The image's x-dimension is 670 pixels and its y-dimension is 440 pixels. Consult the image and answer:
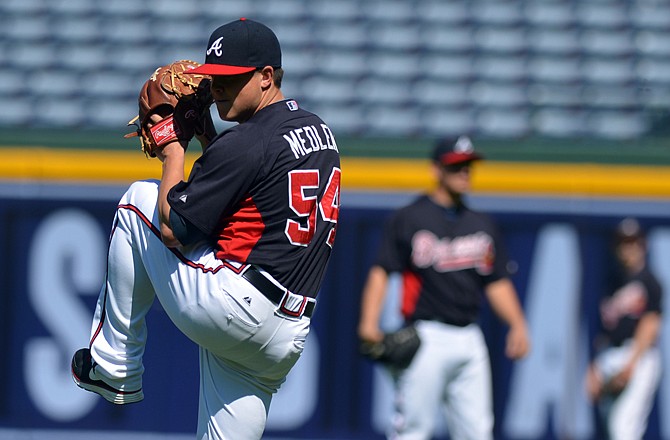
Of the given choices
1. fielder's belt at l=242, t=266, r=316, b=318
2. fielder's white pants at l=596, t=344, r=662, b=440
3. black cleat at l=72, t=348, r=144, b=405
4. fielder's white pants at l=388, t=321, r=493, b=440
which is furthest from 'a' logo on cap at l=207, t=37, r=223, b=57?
fielder's white pants at l=596, t=344, r=662, b=440

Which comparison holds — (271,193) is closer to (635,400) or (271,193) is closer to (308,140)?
(308,140)

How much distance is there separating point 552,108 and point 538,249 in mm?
1166

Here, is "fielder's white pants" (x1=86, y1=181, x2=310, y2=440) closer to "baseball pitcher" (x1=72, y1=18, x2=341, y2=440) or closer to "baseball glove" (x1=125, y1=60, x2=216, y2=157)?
"baseball pitcher" (x1=72, y1=18, x2=341, y2=440)

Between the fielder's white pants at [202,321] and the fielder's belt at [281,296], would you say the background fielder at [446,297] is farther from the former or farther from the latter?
the fielder's belt at [281,296]

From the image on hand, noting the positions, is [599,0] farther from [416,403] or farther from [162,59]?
[416,403]

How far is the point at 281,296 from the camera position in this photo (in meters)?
3.42

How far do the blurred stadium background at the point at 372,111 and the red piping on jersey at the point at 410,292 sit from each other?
0.73 metres

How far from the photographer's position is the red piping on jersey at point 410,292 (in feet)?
19.0

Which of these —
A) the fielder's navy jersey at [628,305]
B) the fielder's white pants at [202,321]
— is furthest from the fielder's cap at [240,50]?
the fielder's navy jersey at [628,305]

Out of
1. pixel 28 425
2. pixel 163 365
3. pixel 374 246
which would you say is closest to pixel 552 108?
pixel 374 246

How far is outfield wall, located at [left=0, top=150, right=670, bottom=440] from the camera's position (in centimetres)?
640

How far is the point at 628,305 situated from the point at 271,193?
3.73 metres

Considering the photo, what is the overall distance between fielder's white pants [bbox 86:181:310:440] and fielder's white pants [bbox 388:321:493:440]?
2.05m

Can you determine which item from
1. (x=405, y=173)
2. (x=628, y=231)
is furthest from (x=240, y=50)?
(x=628, y=231)
